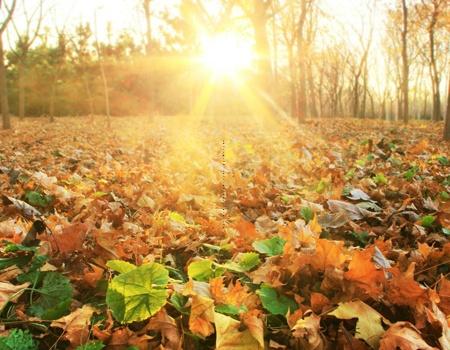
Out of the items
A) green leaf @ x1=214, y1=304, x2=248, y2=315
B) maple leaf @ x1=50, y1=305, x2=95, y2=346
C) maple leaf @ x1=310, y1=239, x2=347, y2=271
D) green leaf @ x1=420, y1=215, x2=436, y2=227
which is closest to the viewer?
maple leaf @ x1=50, y1=305, x2=95, y2=346

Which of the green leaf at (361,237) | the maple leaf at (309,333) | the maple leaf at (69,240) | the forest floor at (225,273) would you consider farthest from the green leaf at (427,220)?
the maple leaf at (69,240)

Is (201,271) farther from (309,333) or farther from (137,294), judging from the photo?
(309,333)

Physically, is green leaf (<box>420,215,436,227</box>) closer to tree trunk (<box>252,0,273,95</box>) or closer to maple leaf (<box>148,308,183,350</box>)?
maple leaf (<box>148,308,183,350</box>)

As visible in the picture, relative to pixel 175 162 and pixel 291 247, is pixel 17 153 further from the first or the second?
pixel 291 247

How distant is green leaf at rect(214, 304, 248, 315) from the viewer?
1.44 meters

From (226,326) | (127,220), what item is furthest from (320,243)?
(127,220)

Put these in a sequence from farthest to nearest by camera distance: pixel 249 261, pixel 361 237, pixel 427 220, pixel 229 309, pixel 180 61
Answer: pixel 180 61 < pixel 427 220 < pixel 361 237 < pixel 249 261 < pixel 229 309

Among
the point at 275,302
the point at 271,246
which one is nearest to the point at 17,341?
the point at 275,302

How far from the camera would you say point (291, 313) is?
58.6 inches

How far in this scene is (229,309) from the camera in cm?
146

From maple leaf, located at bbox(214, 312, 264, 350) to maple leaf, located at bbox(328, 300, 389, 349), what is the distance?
0.92 feet

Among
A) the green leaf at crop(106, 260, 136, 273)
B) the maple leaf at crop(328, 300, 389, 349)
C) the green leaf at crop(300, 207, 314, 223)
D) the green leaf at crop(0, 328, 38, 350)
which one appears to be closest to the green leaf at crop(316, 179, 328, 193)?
the green leaf at crop(300, 207, 314, 223)

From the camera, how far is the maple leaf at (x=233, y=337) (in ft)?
4.26

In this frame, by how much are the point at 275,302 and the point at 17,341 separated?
0.87m
